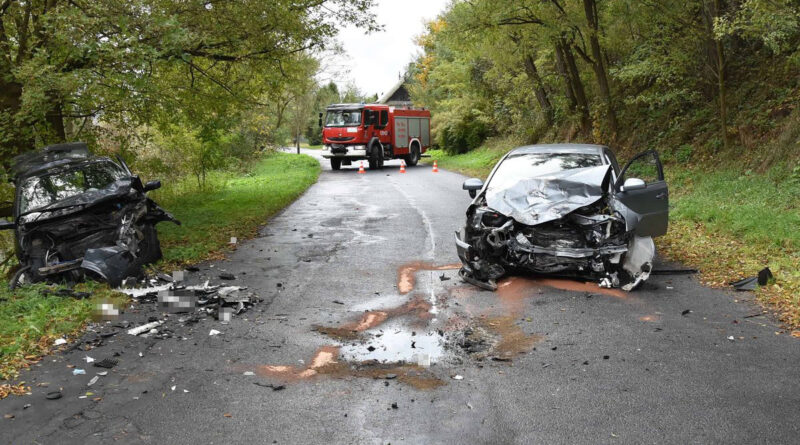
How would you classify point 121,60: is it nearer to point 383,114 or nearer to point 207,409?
point 207,409

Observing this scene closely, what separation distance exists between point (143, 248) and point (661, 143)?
1468cm

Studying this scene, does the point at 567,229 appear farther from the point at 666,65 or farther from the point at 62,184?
the point at 666,65

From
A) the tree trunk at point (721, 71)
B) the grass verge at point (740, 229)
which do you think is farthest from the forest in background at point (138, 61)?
the grass verge at point (740, 229)

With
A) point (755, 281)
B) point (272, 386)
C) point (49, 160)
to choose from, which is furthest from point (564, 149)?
point (49, 160)

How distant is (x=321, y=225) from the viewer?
13492mm

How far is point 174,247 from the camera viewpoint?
10.7 metres

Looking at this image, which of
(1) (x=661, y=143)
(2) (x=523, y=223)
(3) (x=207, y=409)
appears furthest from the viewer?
(1) (x=661, y=143)

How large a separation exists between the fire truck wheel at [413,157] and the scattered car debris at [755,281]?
2714 centimetres

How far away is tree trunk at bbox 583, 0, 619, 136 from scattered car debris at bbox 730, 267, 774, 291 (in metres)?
11.9

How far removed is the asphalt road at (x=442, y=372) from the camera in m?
4.11

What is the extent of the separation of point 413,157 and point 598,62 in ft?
52.9

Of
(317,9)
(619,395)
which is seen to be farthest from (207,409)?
(317,9)

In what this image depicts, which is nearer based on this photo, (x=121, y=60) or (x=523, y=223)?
(x=523, y=223)

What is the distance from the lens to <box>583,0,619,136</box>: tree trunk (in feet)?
58.7
